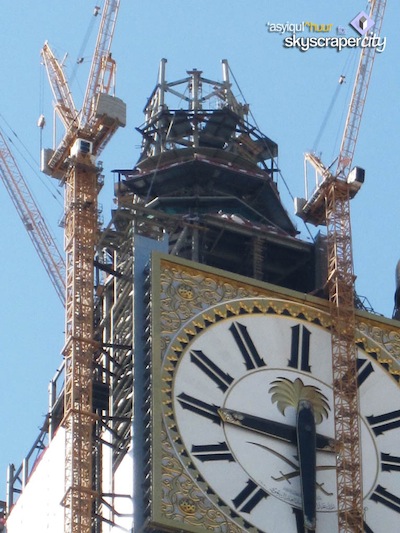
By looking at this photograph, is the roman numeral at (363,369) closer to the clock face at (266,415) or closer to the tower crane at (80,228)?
the clock face at (266,415)

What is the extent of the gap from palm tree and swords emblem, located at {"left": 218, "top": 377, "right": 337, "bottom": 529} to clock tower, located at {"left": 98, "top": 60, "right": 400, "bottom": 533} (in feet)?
0.09

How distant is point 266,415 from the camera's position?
48.1 m

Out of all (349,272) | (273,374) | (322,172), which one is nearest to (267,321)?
(273,374)

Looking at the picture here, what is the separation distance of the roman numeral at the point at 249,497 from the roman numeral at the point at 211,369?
7.30 ft

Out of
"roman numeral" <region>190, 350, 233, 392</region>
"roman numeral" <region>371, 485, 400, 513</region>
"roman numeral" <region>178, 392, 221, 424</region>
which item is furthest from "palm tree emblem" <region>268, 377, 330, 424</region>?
"roman numeral" <region>371, 485, 400, 513</region>

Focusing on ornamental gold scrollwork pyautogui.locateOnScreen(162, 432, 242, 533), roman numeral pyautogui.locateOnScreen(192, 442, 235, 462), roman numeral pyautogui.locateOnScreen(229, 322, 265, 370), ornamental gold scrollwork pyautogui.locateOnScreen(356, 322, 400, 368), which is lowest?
ornamental gold scrollwork pyautogui.locateOnScreen(162, 432, 242, 533)

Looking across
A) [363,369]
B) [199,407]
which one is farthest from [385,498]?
[199,407]

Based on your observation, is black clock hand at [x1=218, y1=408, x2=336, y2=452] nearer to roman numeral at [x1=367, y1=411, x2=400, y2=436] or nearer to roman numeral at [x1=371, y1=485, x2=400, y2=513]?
roman numeral at [x1=371, y1=485, x2=400, y2=513]

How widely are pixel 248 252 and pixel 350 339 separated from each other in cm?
681

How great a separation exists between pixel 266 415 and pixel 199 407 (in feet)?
5.22

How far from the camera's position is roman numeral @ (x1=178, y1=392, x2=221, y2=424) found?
4703cm

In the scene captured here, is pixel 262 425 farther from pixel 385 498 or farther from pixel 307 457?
pixel 385 498

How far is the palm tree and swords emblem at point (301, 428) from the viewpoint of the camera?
47.2m

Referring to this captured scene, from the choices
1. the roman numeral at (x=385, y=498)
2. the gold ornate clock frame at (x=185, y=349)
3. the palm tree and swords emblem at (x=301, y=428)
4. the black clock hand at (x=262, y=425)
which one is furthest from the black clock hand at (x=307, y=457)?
the roman numeral at (x=385, y=498)
